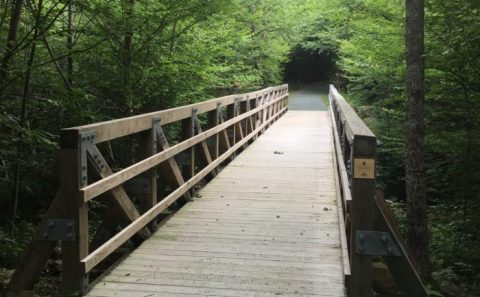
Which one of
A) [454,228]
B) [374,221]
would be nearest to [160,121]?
[374,221]

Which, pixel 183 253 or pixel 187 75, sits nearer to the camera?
pixel 183 253

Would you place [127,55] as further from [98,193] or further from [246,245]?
[98,193]

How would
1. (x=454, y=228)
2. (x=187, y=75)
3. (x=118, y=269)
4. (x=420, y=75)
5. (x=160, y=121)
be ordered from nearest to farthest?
(x=118, y=269), (x=160, y=121), (x=420, y=75), (x=454, y=228), (x=187, y=75)

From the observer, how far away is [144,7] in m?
7.83

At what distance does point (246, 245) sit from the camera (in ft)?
16.0

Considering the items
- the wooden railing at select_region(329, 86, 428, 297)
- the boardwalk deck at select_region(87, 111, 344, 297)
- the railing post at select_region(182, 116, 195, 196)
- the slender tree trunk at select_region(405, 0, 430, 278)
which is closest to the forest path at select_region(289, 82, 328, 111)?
the boardwalk deck at select_region(87, 111, 344, 297)

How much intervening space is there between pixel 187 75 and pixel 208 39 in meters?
2.09

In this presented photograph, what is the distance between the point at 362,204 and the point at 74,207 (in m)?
2.04

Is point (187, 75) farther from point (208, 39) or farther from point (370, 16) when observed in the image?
point (370, 16)

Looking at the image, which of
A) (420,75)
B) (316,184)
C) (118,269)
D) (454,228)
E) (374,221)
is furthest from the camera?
(454,228)

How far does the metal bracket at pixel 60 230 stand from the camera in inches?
141

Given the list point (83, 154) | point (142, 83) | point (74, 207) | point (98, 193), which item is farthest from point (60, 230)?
point (142, 83)

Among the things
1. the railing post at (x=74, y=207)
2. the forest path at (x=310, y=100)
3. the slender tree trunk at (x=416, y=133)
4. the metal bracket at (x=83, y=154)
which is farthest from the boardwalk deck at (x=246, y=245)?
the forest path at (x=310, y=100)

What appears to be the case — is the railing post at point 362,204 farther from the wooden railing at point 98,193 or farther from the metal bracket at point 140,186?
the metal bracket at point 140,186
